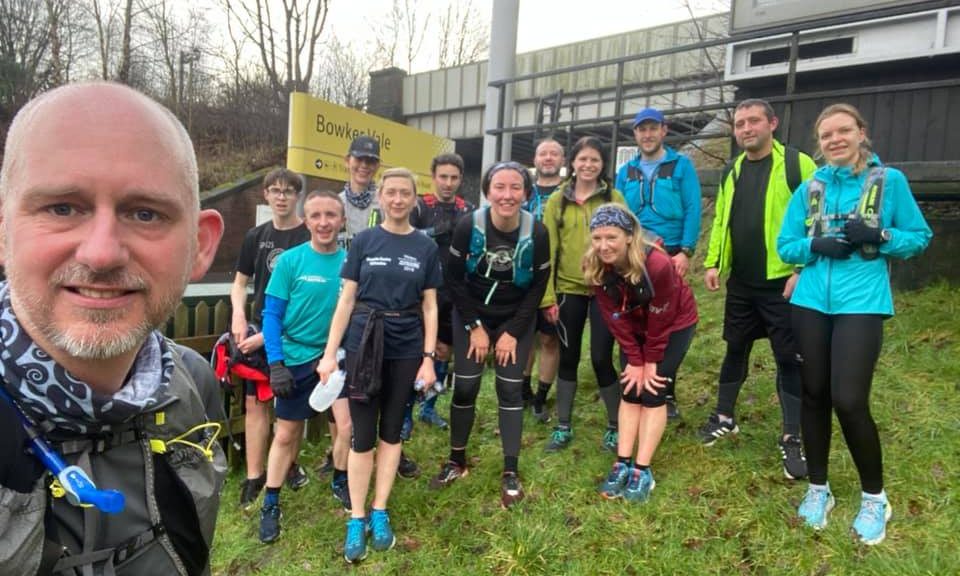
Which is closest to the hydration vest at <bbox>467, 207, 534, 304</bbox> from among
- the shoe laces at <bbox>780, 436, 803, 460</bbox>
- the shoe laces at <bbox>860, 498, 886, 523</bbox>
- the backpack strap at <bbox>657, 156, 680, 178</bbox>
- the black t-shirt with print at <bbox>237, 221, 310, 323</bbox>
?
the backpack strap at <bbox>657, 156, 680, 178</bbox>

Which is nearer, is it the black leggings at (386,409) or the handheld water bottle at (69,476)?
the handheld water bottle at (69,476)

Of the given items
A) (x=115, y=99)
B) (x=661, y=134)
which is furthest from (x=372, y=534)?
(x=661, y=134)

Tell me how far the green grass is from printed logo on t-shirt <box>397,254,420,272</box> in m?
1.51

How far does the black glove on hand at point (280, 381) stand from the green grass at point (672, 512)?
0.90 m

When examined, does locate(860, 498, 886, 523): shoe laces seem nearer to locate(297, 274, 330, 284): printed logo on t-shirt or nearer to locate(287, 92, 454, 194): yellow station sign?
locate(297, 274, 330, 284): printed logo on t-shirt

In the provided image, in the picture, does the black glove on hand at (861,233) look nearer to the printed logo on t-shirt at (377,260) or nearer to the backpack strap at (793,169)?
the backpack strap at (793,169)

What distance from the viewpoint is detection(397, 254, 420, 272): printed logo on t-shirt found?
341cm

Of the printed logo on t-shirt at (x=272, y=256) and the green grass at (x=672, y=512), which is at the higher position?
the printed logo on t-shirt at (x=272, y=256)

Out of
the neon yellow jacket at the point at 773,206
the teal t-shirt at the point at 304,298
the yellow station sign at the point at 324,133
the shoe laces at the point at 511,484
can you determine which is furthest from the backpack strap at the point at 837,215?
the yellow station sign at the point at 324,133

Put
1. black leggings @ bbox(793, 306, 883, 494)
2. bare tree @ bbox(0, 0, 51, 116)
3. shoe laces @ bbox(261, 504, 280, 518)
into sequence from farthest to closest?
bare tree @ bbox(0, 0, 51, 116) < shoe laces @ bbox(261, 504, 280, 518) < black leggings @ bbox(793, 306, 883, 494)

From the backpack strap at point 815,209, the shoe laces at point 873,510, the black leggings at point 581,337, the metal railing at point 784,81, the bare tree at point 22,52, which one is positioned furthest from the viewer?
the bare tree at point 22,52

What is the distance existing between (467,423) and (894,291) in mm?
5061

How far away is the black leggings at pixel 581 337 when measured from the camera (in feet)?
12.8

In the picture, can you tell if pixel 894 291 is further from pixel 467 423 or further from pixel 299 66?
pixel 299 66
